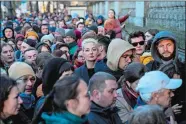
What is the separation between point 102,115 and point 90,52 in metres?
2.24

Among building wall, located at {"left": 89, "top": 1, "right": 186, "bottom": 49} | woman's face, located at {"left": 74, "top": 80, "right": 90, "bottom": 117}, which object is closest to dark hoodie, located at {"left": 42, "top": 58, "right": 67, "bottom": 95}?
woman's face, located at {"left": 74, "top": 80, "right": 90, "bottom": 117}

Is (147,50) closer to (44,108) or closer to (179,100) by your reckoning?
(179,100)

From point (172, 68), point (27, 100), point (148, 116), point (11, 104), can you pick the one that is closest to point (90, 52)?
point (27, 100)

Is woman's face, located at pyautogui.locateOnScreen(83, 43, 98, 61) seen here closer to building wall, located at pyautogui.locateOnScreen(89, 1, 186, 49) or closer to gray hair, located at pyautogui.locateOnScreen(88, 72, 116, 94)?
gray hair, located at pyautogui.locateOnScreen(88, 72, 116, 94)

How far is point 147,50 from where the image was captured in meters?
7.18

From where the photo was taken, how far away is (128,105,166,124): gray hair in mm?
3271

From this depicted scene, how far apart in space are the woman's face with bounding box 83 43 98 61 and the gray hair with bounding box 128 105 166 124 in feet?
8.94

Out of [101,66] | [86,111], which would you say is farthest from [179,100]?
[86,111]

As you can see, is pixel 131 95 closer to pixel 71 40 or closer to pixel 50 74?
pixel 50 74

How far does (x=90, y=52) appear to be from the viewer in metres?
6.13

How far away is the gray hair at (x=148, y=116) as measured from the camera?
3.27 meters

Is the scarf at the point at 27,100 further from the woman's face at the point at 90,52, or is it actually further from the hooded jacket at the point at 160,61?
the hooded jacket at the point at 160,61

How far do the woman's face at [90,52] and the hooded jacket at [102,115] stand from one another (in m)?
2.06

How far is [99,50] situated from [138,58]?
584 millimetres
